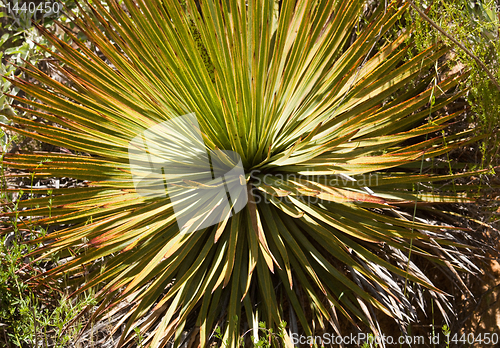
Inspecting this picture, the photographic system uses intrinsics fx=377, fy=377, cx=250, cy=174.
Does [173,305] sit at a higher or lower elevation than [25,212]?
lower

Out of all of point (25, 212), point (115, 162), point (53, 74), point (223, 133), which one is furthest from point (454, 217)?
point (53, 74)

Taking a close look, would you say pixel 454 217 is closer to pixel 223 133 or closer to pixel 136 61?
pixel 223 133

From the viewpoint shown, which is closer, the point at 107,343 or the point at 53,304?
the point at 107,343

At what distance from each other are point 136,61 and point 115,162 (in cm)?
51

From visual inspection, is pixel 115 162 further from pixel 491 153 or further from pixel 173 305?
pixel 491 153

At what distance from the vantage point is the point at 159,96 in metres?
1.85

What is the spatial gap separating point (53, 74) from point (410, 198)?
8.44ft

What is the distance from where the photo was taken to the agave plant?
5.24 ft

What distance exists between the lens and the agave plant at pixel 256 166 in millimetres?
1598

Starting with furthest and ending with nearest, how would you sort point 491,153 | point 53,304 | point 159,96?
point 53,304 < point 159,96 < point 491,153

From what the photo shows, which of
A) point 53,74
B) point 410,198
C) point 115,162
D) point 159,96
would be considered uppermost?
point 53,74

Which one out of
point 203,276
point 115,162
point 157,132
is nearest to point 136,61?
point 157,132

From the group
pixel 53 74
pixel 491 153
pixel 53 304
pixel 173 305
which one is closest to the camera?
pixel 173 305

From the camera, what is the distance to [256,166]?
1.70 meters
